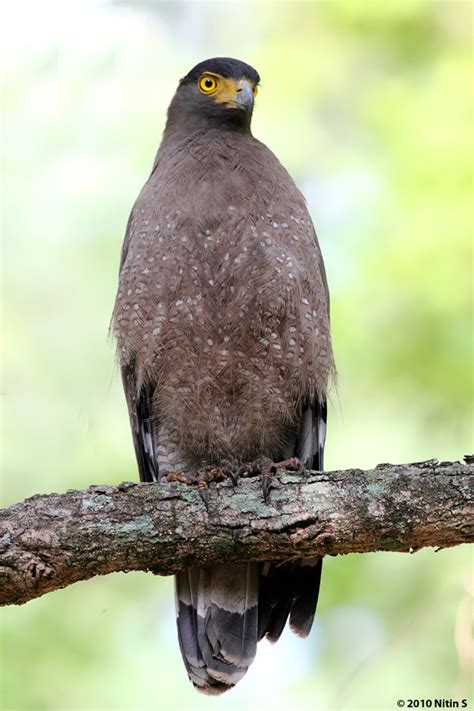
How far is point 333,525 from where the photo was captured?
14.3 feet

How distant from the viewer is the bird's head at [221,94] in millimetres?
6098

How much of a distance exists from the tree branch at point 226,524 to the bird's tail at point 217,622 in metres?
1.05

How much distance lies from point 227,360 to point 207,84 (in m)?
1.90

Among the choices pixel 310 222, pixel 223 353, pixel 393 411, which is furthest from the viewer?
pixel 393 411

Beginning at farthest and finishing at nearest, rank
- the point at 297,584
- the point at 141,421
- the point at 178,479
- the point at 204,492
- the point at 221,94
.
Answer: the point at 221,94, the point at 141,421, the point at 297,584, the point at 178,479, the point at 204,492

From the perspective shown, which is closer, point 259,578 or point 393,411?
point 259,578

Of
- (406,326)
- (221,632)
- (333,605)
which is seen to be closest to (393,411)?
(406,326)

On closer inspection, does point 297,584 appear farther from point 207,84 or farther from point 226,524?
point 207,84

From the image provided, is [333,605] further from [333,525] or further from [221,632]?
[333,525]

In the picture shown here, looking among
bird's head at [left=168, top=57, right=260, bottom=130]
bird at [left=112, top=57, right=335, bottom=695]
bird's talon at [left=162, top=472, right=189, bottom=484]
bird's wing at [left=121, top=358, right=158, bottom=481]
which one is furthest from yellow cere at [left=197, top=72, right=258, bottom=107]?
bird's talon at [left=162, top=472, right=189, bottom=484]

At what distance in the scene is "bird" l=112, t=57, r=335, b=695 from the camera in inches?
212

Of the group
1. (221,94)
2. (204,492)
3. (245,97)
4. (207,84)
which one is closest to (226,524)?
(204,492)

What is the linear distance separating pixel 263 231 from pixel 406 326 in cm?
161

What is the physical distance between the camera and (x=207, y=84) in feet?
20.5
